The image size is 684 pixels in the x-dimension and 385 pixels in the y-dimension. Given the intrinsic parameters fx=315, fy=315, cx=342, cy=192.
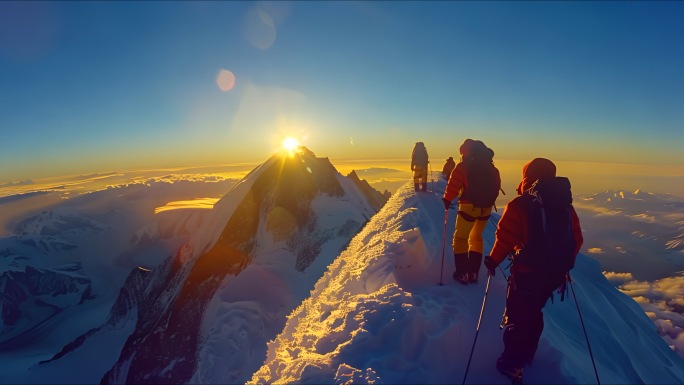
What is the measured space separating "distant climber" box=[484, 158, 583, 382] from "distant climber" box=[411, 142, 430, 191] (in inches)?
705

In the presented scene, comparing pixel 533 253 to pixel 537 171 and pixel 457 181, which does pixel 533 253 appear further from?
pixel 457 181

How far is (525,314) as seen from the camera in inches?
203

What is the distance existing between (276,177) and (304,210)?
13415mm

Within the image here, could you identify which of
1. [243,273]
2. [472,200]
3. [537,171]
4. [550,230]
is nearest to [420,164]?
[472,200]

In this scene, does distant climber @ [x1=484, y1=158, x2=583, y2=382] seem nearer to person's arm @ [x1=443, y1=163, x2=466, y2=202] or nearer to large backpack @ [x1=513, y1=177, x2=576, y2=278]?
large backpack @ [x1=513, y1=177, x2=576, y2=278]

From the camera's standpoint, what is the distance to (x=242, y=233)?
73.8 meters

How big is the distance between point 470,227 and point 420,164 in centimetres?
1502

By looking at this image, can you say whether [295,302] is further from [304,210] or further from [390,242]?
[390,242]

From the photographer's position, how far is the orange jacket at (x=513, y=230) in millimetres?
5125

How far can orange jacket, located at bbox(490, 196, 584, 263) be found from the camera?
512cm

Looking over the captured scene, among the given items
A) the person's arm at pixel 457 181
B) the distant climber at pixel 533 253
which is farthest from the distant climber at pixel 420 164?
the distant climber at pixel 533 253

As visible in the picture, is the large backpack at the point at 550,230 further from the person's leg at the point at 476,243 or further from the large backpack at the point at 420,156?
the large backpack at the point at 420,156

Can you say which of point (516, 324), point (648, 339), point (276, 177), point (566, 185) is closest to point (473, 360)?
point (516, 324)

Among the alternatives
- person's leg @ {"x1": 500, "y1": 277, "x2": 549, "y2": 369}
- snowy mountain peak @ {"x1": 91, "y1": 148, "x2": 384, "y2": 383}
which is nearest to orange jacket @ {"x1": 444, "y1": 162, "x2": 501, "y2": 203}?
person's leg @ {"x1": 500, "y1": 277, "x2": 549, "y2": 369}
